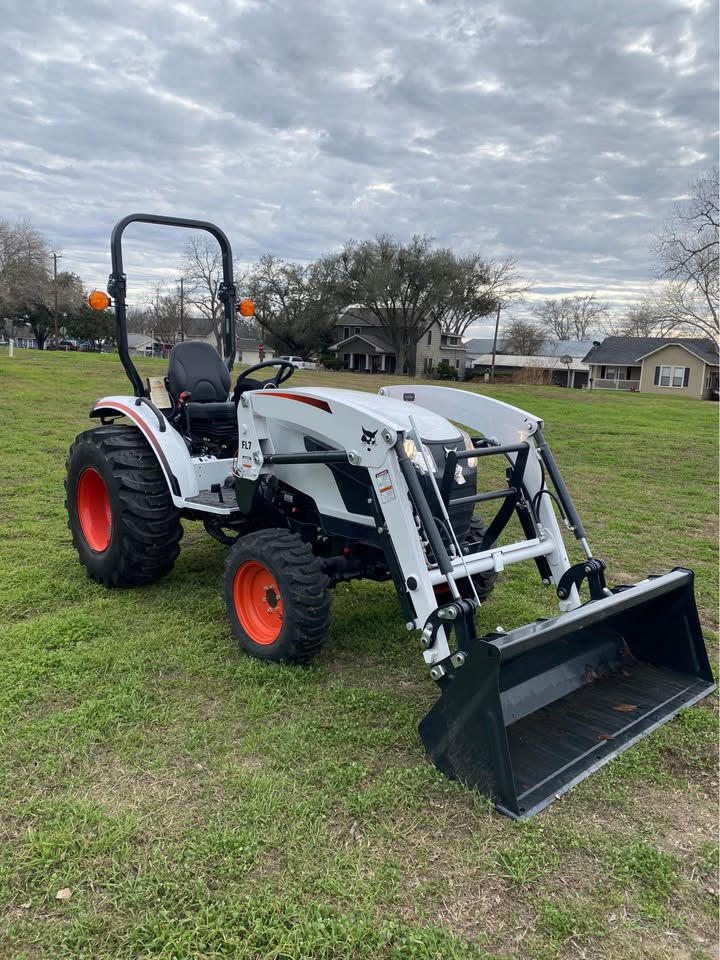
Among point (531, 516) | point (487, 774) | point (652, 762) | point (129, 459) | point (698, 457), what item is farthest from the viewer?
point (698, 457)

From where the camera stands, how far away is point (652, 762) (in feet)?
10.1

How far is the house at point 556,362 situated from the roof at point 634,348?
4.11 metres

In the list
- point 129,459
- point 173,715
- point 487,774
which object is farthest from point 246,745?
point 129,459

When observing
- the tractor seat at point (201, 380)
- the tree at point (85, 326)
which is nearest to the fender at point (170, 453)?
the tractor seat at point (201, 380)

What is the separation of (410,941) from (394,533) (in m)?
1.59

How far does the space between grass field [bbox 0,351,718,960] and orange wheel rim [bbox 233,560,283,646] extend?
0.65ft

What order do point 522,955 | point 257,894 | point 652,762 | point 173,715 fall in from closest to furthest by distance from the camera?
point 522,955
point 257,894
point 652,762
point 173,715

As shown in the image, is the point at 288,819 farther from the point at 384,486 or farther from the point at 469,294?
the point at 469,294

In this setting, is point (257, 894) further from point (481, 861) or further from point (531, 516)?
point (531, 516)

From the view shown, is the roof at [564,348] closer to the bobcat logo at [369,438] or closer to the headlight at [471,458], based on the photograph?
the headlight at [471,458]

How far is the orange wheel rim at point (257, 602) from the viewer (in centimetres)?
388

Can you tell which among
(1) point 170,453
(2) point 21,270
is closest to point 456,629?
(1) point 170,453

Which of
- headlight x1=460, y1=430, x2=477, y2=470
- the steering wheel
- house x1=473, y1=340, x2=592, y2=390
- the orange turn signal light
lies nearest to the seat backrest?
the steering wheel

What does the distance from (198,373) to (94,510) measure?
1.34m
